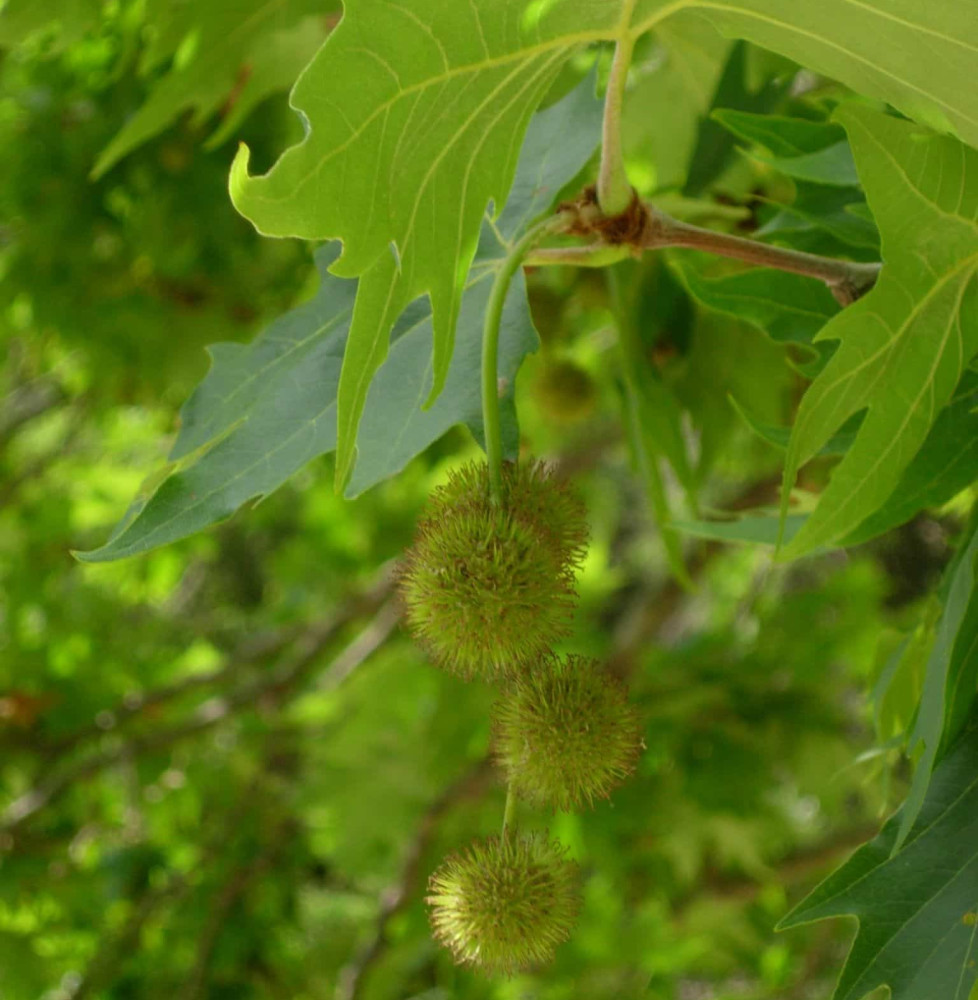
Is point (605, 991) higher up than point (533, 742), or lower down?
lower down

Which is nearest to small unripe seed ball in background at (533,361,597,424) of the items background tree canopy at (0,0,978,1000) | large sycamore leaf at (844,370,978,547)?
background tree canopy at (0,0,978,1000)

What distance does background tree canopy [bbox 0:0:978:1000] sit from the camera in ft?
3.37

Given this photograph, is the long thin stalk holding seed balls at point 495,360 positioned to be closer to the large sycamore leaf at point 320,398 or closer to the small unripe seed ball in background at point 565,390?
the large sycamore leaf at point 320,398

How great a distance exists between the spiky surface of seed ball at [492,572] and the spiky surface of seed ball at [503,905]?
18 cm

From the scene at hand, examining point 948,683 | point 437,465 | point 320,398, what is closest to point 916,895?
point 948,683

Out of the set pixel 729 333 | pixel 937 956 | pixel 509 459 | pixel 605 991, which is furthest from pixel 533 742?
pixel 605 991

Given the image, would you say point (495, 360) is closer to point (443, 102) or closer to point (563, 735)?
point (443, 102)

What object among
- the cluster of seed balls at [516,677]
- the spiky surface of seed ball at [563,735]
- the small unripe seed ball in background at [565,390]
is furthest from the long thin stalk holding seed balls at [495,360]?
the small unripe seed ball in background at [565,390]

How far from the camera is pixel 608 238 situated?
45.7 inches

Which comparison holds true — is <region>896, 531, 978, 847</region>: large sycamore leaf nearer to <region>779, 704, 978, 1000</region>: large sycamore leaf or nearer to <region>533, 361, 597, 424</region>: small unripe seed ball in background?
<region>779, 704, 978, 1000</region>: large sycamore leaf

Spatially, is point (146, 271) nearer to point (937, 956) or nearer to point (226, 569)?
point (937, 956)

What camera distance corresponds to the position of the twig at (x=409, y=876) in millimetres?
3363

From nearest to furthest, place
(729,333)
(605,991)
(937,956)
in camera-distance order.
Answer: (937,956), (729,333), (605,991)

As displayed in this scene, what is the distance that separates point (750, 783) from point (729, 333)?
1.96 m
